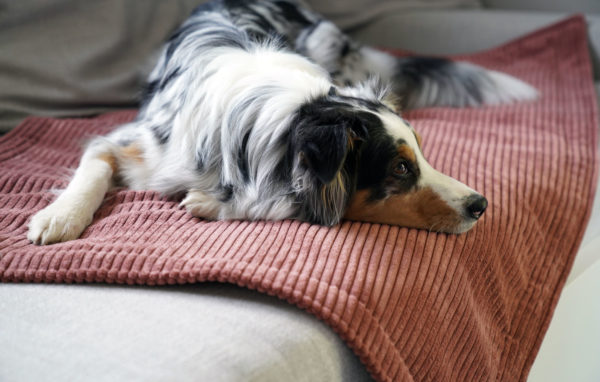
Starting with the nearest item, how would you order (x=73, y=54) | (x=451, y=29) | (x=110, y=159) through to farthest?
(x=110, y=159) → (x=73, y=54) → (x=451, y=29)

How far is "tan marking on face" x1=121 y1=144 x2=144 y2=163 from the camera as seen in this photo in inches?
66.4

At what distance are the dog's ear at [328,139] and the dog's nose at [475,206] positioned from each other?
30 cm

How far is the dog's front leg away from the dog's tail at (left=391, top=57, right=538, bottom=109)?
1.27m

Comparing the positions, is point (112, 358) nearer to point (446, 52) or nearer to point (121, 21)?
point (121, 21)

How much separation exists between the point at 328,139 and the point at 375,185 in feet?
0.62

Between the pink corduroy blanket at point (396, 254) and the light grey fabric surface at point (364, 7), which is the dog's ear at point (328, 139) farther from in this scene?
the light grey fabric surface at point (364, 7)

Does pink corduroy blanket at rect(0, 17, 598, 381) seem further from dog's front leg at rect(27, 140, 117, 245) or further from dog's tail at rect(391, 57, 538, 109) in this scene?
dog's tail at rect(391, 57, 538, 109)

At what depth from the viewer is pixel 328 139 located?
4.11 ft

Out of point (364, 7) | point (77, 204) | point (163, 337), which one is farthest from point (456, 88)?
point (163, 337)

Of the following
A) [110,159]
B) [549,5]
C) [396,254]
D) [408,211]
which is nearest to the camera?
[396,254]

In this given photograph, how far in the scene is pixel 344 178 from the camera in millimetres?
1351

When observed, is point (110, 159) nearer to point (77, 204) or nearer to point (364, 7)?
point (77, 204)

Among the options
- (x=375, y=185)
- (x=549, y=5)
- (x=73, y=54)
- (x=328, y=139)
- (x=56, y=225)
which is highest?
(x=549, y=5)

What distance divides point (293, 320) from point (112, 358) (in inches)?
12.2
